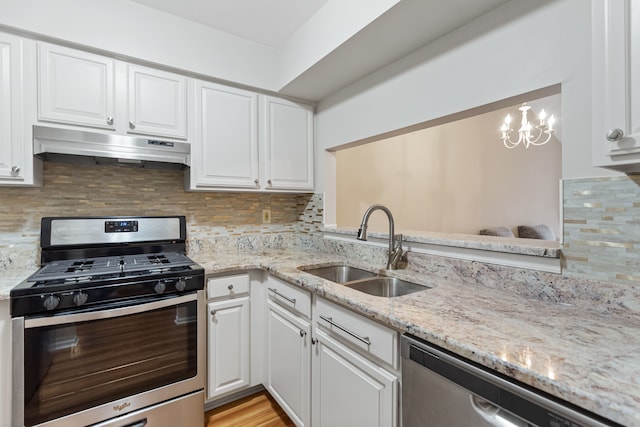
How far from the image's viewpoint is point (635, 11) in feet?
2.42

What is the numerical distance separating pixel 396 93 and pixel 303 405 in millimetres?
1782

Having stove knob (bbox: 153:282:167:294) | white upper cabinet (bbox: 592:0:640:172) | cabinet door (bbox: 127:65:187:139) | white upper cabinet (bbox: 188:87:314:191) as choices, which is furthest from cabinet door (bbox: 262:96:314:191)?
white upper cabinet (bbox: 592:0:640:172)

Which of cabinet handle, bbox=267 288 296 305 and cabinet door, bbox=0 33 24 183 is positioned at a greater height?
cabinet door, bbox=0 33 24 183

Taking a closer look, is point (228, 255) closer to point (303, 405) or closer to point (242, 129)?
point (242, 129)

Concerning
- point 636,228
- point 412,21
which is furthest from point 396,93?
point 636,228

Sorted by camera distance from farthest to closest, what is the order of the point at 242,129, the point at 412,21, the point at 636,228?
the point at 242,129 < the point at 412,21 < the point at 636,228

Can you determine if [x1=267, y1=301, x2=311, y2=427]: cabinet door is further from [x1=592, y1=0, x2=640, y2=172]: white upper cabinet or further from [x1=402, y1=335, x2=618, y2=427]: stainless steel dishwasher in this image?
[x1=592, y1=0, x2=640, y2=172]: white upper cabinet

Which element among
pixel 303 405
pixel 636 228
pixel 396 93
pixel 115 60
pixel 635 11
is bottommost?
pixel 303 405

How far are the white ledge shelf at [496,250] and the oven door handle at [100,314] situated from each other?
126cm

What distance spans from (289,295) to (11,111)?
1669 millimetres

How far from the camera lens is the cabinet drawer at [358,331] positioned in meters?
1.05

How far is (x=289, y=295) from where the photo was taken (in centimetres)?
167

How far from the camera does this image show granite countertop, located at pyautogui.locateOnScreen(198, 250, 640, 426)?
610mm

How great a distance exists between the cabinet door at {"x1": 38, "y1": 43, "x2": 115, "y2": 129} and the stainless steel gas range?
23.9 inches
